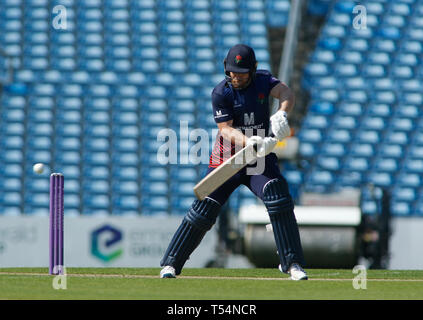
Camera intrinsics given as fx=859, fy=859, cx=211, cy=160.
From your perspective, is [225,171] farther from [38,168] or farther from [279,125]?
[38,168]

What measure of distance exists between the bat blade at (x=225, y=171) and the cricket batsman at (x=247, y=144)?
0.07 meters

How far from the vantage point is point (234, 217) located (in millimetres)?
12914

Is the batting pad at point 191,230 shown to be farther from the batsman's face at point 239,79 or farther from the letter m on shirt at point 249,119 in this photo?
the batsman's face at point 239,79

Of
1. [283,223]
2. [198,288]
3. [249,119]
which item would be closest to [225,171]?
[249,119]

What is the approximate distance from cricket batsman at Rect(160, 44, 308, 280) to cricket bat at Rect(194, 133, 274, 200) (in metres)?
0.07

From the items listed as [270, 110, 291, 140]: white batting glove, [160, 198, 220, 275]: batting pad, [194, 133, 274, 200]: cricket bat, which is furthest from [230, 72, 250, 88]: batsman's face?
[160, 198, 220, 275]: batting pad

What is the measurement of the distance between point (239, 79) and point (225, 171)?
2.23 feet

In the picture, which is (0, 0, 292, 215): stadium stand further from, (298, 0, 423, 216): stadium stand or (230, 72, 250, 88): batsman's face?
(230, 72, 250, 88): batsman's face

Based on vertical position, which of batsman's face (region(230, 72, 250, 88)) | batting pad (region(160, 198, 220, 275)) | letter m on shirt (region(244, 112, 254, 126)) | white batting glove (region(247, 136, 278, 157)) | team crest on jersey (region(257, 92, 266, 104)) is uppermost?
batsman's face (region(230, 72, 250, 88))

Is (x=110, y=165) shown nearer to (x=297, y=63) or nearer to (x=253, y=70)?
(x=297, y=63)

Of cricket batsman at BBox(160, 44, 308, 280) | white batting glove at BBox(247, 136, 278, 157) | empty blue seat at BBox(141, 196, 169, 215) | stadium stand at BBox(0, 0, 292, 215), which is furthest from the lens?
stadium stand at BBox(0, 0, 292, 215)

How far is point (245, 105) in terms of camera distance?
6.32m

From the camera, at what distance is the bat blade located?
6.11 m

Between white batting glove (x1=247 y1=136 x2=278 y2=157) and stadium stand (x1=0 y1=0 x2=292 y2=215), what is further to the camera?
stadium stand (x1=0 y1=0 x2=292 y2=215)
